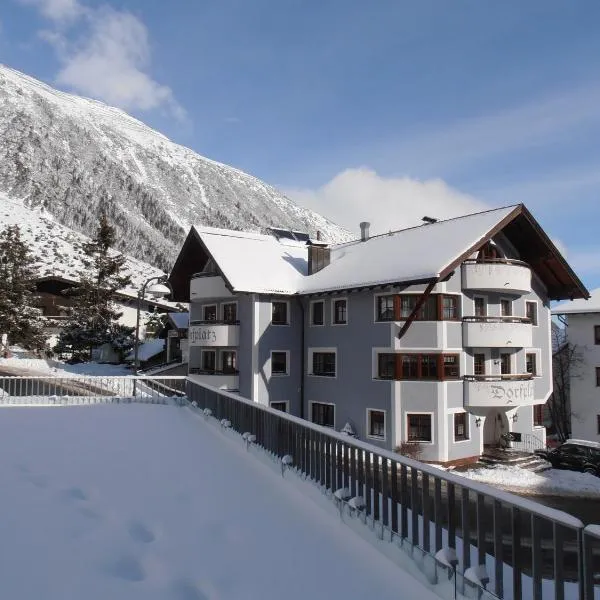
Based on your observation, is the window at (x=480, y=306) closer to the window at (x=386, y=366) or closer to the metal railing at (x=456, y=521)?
the window at (x=386, y=366)

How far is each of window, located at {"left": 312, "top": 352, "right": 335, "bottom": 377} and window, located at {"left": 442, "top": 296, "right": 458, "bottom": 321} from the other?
6.77 meters

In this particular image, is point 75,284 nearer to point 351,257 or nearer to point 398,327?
point 351,257

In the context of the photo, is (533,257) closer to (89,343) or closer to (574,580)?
(574,580)

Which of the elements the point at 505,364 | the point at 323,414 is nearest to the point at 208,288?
the point at 323,414

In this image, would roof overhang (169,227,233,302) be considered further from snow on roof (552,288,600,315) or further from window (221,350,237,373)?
snow on roof (552,288,600,315)

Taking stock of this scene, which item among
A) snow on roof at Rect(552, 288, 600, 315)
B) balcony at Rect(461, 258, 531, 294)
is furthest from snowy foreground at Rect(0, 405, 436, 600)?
snow on roof at Rect(552, 288, 600, 315)

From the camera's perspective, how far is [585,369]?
39062 mm

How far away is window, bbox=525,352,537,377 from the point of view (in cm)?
3300

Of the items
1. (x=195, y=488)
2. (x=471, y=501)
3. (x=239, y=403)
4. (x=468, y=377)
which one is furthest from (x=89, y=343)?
(x=471, y=501)

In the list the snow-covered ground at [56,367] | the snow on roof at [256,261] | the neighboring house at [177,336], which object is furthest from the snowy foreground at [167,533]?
the snow-covered ground at [56,367]

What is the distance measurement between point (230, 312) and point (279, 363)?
14.7 feet

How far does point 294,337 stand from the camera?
3306 cm

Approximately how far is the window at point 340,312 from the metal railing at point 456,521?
75.2ft

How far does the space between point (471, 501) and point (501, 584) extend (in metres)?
0.63
